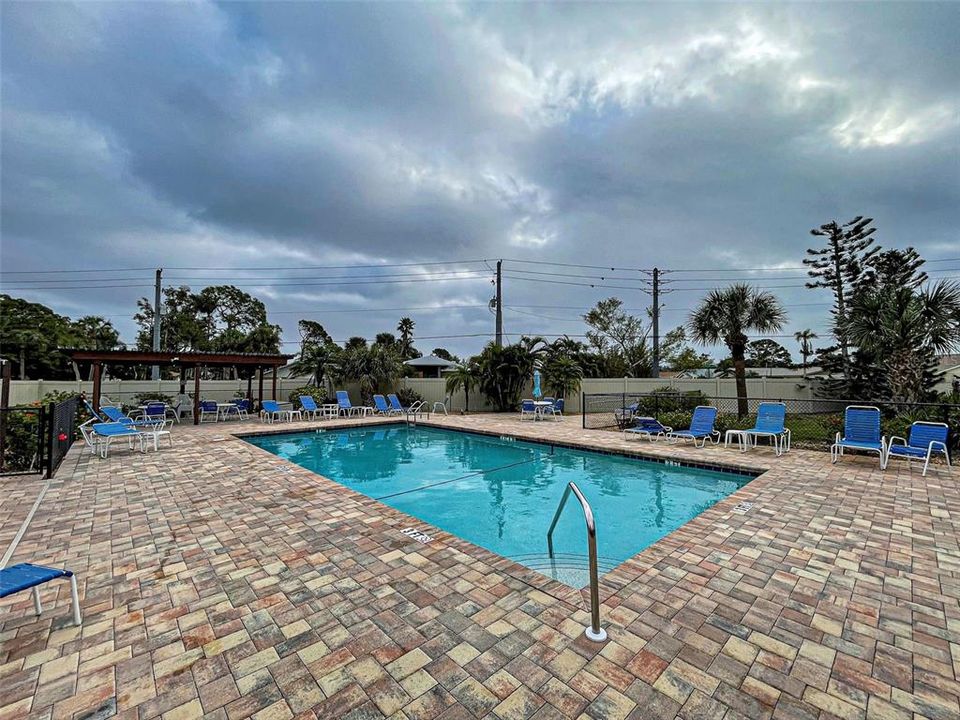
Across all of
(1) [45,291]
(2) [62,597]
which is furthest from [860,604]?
(1) [45,291]

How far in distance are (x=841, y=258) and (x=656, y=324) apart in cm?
835

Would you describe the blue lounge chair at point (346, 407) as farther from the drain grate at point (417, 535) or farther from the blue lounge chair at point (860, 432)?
the blue lounge chair at point (860, 432)

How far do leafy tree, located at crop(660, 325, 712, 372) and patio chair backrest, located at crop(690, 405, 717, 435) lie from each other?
2207 centimetres

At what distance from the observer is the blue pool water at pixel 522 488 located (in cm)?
496

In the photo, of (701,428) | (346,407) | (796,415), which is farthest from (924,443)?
(346,407)

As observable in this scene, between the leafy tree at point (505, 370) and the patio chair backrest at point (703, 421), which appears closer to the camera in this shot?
the patio chair backrest at point (703, 421)

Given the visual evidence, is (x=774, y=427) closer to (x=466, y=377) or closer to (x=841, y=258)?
(x=466, y=377)

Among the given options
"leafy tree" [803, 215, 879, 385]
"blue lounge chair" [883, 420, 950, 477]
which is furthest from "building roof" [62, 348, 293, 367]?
"leafy tree" [803, 215, 879, 385]

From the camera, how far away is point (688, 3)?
7746mm

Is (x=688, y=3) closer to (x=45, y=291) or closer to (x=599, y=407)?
(x=599, y=407)

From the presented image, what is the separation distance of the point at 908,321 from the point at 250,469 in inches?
547

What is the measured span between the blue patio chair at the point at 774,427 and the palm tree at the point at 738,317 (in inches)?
209

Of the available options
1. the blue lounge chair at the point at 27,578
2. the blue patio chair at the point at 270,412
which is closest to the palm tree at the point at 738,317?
the blue patio chair at the point at 270,412

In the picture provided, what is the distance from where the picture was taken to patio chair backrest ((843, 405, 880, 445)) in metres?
6.98
